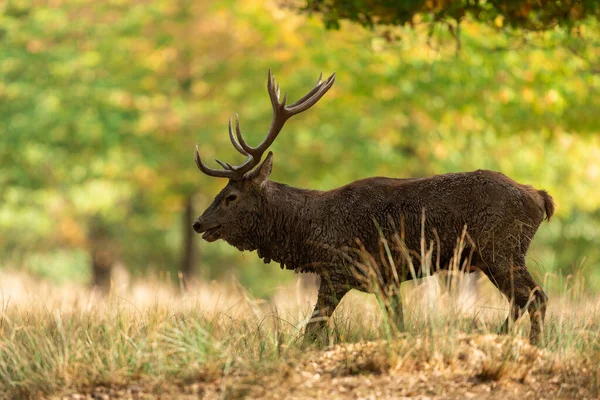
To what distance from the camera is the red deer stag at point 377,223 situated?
698cm

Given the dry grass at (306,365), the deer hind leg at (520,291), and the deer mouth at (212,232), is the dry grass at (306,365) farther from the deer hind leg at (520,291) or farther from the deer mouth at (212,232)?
the deer mouth at (212,232)

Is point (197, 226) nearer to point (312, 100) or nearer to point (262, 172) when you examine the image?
point (262, 172)

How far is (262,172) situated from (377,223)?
112 centimetres

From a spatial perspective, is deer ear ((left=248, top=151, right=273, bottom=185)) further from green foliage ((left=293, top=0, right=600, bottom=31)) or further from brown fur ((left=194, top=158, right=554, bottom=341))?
green foliage ((left=293, top=0, right=600, bottom=31))

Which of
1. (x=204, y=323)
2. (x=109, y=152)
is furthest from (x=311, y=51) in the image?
(x=204, y=323)

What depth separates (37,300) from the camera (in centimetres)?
855

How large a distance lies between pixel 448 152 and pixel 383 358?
9240mm

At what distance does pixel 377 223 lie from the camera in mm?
7293

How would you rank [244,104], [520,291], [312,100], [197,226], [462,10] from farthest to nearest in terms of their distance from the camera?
[244,104] < [462,10] < [312,100] < [197,226] < [520,291]

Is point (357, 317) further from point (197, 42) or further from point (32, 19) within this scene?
point (32, 19)

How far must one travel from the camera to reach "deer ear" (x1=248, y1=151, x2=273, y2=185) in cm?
764

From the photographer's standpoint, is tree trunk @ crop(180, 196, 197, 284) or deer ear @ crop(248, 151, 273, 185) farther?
tree trunk @ crop(180, 196, 197, 284)

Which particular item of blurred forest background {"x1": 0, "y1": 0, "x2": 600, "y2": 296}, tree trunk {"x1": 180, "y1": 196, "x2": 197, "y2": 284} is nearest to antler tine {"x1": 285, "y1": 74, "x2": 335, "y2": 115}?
blurred forest background {"x1": 0, "y1": 0, "x2": 600, "y2": 296}

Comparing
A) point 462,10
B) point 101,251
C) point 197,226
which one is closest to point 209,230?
point 197,226
